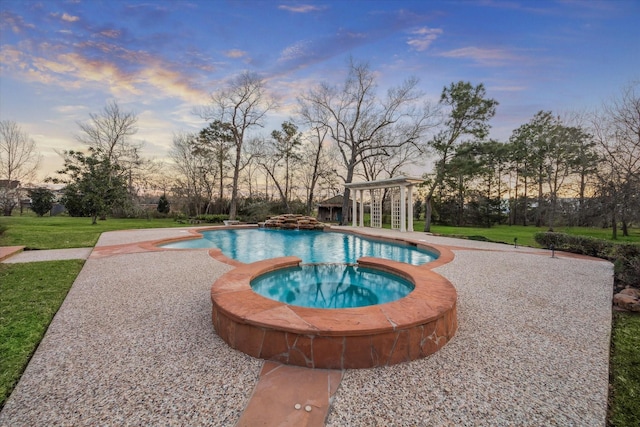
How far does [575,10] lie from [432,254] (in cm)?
727

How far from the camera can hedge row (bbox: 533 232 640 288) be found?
16.1 ft

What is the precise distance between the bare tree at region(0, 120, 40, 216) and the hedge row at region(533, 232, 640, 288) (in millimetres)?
32093

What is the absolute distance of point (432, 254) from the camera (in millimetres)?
8039

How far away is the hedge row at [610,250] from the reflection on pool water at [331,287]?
419 cm

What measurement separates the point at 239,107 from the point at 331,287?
19323mm

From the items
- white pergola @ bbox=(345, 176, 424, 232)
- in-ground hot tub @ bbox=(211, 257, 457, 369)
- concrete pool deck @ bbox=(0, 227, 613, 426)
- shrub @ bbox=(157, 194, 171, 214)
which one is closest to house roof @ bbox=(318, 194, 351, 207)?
white pergola @ bbox=(345, 176, 424, 232)

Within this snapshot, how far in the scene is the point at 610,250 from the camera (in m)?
6.80

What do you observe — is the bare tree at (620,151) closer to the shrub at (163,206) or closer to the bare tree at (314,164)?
the bare tree at (314,164)

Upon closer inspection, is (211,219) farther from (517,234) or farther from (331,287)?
(517,234)

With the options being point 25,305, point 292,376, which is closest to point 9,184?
point 25,305

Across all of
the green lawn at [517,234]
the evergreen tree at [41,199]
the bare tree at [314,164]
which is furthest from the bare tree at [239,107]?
the green lawn at [517,234]

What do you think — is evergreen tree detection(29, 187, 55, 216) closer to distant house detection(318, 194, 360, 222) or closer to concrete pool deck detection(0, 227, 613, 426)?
distant house detection(318, 194, 360, 222)

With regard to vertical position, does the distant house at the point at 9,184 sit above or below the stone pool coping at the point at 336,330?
above

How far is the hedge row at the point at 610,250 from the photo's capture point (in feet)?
16.1
